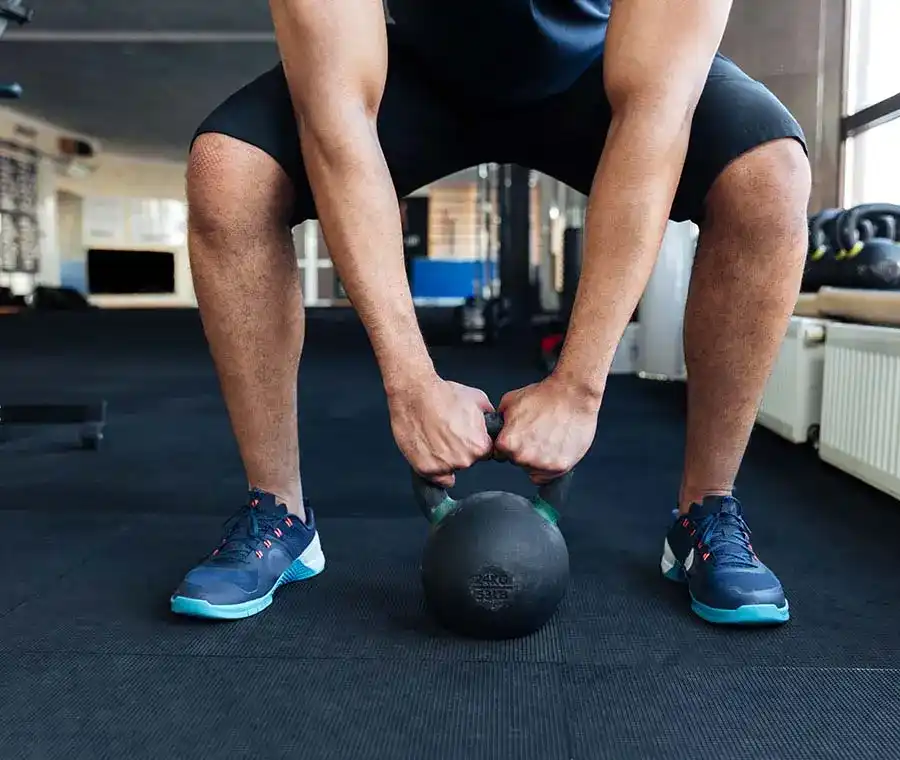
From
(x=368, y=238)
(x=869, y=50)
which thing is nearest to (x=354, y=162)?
(x=368, y=238)

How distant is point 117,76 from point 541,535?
8.70 m

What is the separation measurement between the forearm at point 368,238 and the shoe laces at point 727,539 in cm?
42

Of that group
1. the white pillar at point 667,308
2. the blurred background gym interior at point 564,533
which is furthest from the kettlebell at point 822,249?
the white pillar at point 667,308

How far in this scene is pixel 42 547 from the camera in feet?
4.26

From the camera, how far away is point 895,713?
78cm

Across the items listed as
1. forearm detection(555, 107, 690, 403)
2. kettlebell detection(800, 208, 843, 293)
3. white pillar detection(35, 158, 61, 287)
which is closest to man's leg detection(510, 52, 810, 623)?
forearm detection(555, 107, 690, 403)

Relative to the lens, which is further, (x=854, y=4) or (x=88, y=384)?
(x=88, y=384)

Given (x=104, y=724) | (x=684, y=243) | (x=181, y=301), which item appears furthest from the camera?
(x=181, y=301)

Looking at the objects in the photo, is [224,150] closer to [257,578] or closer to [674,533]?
[257,578]

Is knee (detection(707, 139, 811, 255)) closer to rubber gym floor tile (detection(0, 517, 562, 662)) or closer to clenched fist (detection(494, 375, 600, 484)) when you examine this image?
clenched fist (detection(494, 375, 600, 484))

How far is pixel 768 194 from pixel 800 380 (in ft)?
3.67

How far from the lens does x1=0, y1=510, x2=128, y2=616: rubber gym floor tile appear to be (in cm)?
112

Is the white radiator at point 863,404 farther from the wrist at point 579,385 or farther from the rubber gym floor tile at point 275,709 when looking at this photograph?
the rubber gym floor tile at point 275,709

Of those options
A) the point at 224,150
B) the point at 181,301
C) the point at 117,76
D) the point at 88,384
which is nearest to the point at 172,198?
the point at 181,301
